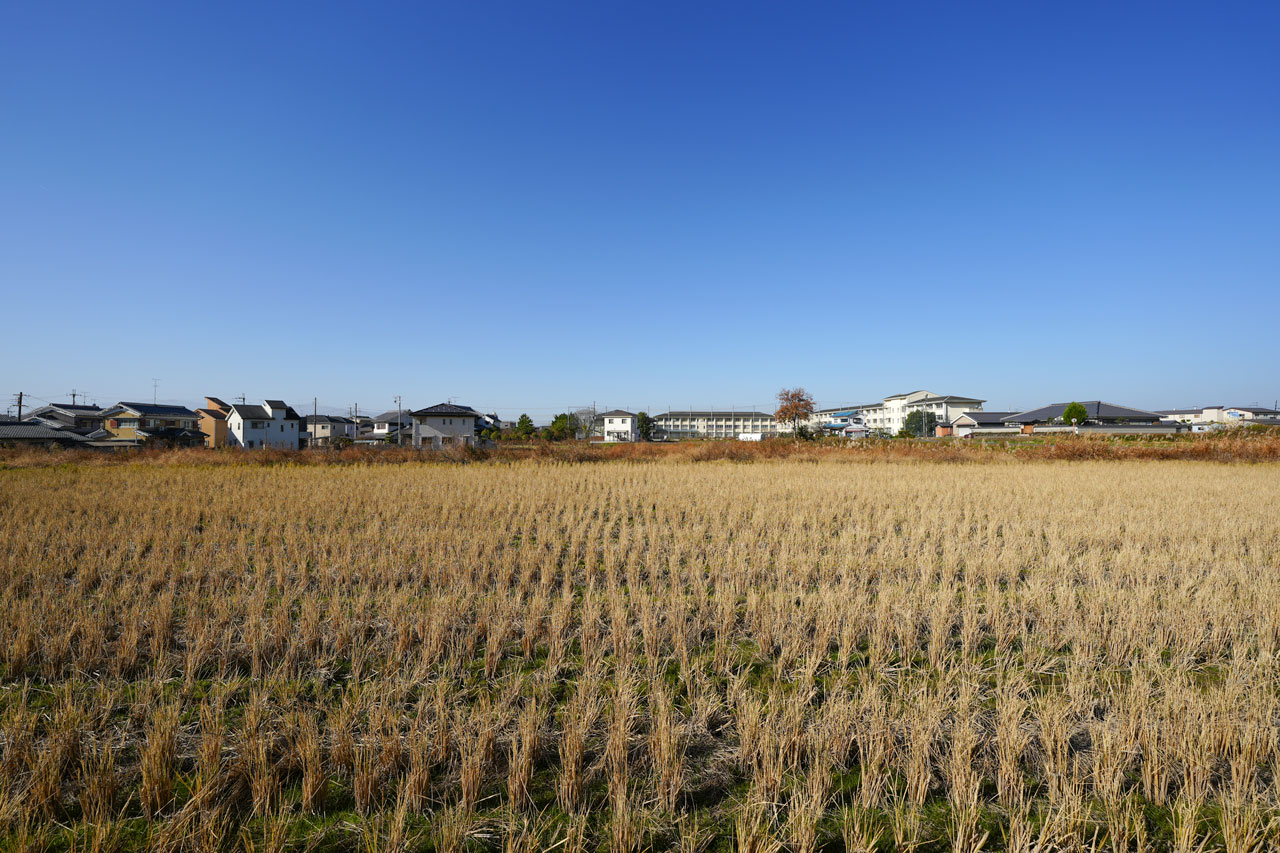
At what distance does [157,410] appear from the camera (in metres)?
61.4

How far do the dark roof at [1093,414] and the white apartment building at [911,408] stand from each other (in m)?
13.5

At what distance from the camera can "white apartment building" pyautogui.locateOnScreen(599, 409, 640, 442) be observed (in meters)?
84.8

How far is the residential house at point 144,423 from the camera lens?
169ft

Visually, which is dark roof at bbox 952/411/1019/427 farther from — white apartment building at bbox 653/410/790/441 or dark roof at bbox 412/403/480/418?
dark roof at bbox 412/403/480/418

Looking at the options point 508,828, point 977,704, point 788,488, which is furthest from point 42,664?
point 788,488

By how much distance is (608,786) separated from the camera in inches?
108

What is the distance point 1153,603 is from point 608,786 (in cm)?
592

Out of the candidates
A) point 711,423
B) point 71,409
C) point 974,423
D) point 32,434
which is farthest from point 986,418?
point 71,409

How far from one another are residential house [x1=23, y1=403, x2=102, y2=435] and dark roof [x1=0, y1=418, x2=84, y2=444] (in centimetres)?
1787

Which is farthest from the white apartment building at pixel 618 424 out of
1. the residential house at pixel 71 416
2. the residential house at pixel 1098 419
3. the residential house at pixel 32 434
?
the residential house at pixel 71 416

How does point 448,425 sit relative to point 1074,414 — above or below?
below

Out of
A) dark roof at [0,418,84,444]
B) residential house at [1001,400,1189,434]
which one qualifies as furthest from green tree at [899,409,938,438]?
dark roof at [0,418,84,444]

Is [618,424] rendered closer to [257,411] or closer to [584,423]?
[584,423]

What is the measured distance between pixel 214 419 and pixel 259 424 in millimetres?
→ 6558
